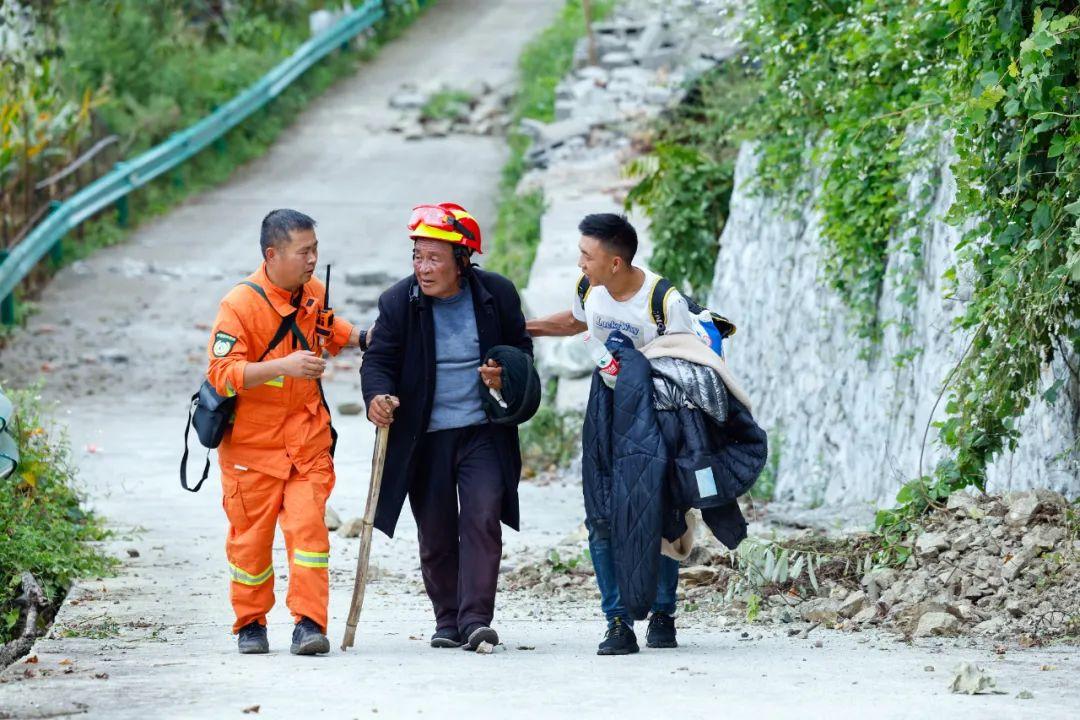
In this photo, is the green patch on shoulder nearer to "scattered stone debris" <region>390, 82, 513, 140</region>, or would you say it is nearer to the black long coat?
the black long coat

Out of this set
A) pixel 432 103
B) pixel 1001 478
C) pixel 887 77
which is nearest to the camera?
pixel 1001 478

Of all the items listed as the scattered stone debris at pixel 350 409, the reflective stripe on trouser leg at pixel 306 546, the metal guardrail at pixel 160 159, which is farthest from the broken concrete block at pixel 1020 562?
the metal guardrail at pixel 160 159

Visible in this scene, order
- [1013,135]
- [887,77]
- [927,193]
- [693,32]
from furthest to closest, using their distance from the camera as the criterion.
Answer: [693,32]
[887,77]
[927,193]
[1013,135]

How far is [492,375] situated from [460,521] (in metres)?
0.62

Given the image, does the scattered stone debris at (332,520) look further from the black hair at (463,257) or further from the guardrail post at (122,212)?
the guardrail post at (122,212)

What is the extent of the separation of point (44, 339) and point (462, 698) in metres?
12.1

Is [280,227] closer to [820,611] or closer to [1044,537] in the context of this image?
[820,611]

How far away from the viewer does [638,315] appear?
6.30 meters

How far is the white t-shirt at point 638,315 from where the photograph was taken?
20.5 feet

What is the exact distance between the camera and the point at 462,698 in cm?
509

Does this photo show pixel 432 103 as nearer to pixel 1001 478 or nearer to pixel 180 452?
pixel 180 452

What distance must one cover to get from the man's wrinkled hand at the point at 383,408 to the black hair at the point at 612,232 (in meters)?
0.99

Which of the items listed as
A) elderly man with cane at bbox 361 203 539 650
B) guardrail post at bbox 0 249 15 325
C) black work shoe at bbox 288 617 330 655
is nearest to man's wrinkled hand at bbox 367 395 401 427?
elderly man with cane at bbox 361 203 539 650

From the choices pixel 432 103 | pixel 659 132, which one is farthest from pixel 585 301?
pixel 432 103
